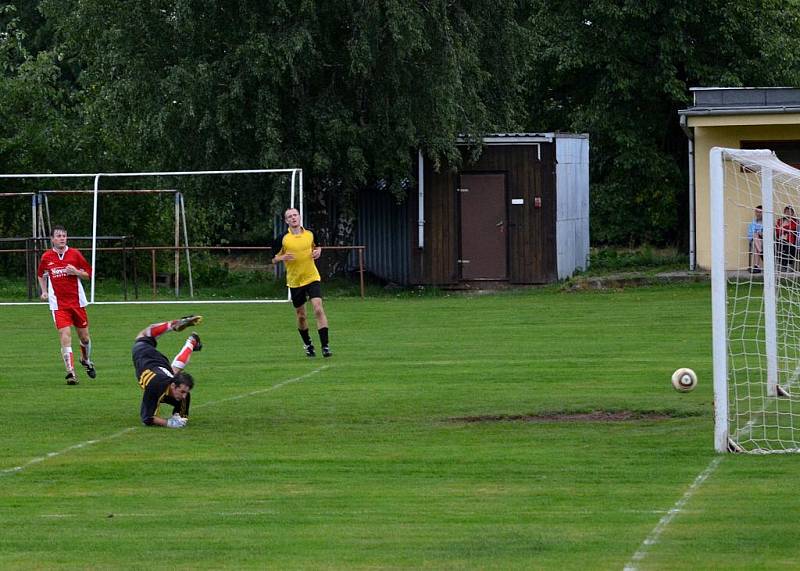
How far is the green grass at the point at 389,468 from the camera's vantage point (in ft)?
28.6

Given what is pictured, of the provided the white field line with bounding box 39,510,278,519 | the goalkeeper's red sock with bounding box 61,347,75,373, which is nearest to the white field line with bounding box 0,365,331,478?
the white field line with bounding box 39,510,278,519

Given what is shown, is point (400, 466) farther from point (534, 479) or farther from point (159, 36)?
point (159, 36)

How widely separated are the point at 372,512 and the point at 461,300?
22770mm

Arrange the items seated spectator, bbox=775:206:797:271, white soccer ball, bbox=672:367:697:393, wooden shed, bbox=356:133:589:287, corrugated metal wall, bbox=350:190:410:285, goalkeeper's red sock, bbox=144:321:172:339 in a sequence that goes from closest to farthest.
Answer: goalkeeper's red sock, bbox=144:321:172:339
white soccer ball, bbox=672:367:697:393
seated spectator, bbox=775:206:797:271
wooden shed, bbox=356:133:589:287
corrugated metal wall, bbox=350:190:410:285

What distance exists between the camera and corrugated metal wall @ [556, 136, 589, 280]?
3556cm

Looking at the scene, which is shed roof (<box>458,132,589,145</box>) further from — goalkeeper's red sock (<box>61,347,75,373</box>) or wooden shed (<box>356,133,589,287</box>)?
goalkeeper's red sock (<box>61,347,75,373</box>)

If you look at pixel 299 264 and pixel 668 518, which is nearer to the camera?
pixel 668 518

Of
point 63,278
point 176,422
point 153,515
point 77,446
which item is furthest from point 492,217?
point 153,515

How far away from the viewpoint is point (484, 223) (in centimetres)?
3534

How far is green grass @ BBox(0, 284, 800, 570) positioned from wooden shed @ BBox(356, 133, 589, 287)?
13354 millimetres

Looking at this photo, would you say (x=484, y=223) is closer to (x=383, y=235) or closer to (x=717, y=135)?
(x=383, y=235)

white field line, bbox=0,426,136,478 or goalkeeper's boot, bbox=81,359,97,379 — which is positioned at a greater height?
goalkeeper's boot, bbox=81,359,97,379

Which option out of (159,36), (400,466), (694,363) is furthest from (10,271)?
(400,466)

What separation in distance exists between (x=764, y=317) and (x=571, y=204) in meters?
20.7
